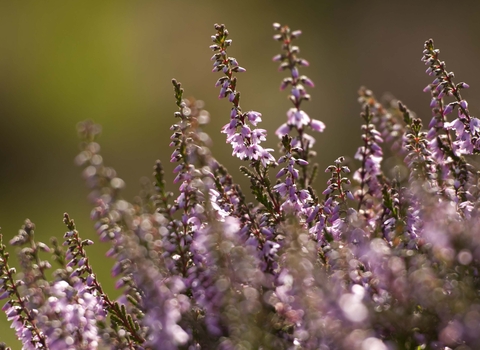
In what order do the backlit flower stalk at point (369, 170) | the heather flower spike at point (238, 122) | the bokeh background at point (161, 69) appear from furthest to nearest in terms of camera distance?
1. the bokeh background at point (161, 69)
2. the backlit flower stalk at point (369, 170)
3. the heather flower spike at point (238, 122)

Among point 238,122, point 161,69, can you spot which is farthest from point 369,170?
point 161,69

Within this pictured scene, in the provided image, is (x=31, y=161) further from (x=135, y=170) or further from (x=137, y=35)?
(x=137, y=35)

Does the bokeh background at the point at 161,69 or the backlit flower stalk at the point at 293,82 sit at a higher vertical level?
the bokeh background at the point at 161,69

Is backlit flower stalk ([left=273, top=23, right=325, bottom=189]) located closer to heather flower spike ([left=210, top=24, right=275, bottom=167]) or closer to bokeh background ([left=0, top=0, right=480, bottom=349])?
heather flower spike ([left=210, top=24, right=275, bottom=167])

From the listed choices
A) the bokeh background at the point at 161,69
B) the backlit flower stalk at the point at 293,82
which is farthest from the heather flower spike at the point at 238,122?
the bokeh background at the point at 161,69

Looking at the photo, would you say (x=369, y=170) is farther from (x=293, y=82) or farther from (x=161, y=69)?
(x=161, y=69)

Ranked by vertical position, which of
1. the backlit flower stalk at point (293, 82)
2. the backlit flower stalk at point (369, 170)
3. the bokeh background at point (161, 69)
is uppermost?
the bokeh background at point (161, 69)

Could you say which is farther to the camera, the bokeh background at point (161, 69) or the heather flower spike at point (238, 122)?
the bokeh background at point (161, 69)

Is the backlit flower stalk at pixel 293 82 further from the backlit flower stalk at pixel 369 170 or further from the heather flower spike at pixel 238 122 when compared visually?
the backlit flower stalk at pixel 369 170
